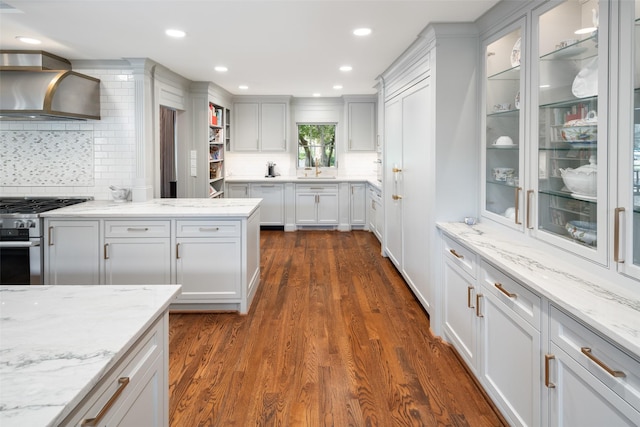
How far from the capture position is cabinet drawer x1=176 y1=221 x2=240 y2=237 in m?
3.69

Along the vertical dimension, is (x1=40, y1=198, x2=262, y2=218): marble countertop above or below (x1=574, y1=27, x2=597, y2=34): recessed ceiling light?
below

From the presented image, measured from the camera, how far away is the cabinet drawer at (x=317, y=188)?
777 cm

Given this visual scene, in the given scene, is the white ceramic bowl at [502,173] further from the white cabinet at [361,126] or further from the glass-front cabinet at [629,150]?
the white cabinet at [361,126]

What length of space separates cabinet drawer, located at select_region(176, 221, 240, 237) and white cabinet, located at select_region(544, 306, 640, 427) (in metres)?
2.63

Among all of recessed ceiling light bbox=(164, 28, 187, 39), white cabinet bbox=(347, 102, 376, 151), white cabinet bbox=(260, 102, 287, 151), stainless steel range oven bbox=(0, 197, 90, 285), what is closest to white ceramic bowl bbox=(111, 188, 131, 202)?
stainless steel range oven bbox=(0, 197, 90, 285)

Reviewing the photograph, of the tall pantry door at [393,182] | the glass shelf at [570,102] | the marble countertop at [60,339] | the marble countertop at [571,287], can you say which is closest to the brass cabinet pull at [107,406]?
the marble countertop at [60,339]

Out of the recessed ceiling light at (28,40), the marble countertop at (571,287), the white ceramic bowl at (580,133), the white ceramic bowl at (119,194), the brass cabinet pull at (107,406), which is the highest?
the recessed ceiling light at (28,40)

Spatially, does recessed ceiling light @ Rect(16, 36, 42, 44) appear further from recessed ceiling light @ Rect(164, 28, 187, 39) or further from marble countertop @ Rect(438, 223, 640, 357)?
marble countertop @ Rect(438, 223, 640, 357)

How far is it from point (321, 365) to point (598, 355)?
1778mm

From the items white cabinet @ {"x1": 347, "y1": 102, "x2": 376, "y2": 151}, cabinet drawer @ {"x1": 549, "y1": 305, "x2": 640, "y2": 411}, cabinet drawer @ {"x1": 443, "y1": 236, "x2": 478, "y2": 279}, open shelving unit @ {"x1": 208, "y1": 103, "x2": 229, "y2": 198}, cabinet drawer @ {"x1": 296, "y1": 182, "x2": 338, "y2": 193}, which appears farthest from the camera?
white cabinet @ {"x1": 347, "y1": 102, "x2": 376, "y2": 151}

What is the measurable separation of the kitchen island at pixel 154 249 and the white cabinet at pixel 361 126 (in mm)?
4650

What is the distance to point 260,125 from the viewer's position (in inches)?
316

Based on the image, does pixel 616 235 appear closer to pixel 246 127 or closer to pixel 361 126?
pixel 361 126

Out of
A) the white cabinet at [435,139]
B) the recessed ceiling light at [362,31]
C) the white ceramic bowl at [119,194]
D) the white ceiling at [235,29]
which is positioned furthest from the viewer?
the white ceramic bowl at [119,194]
